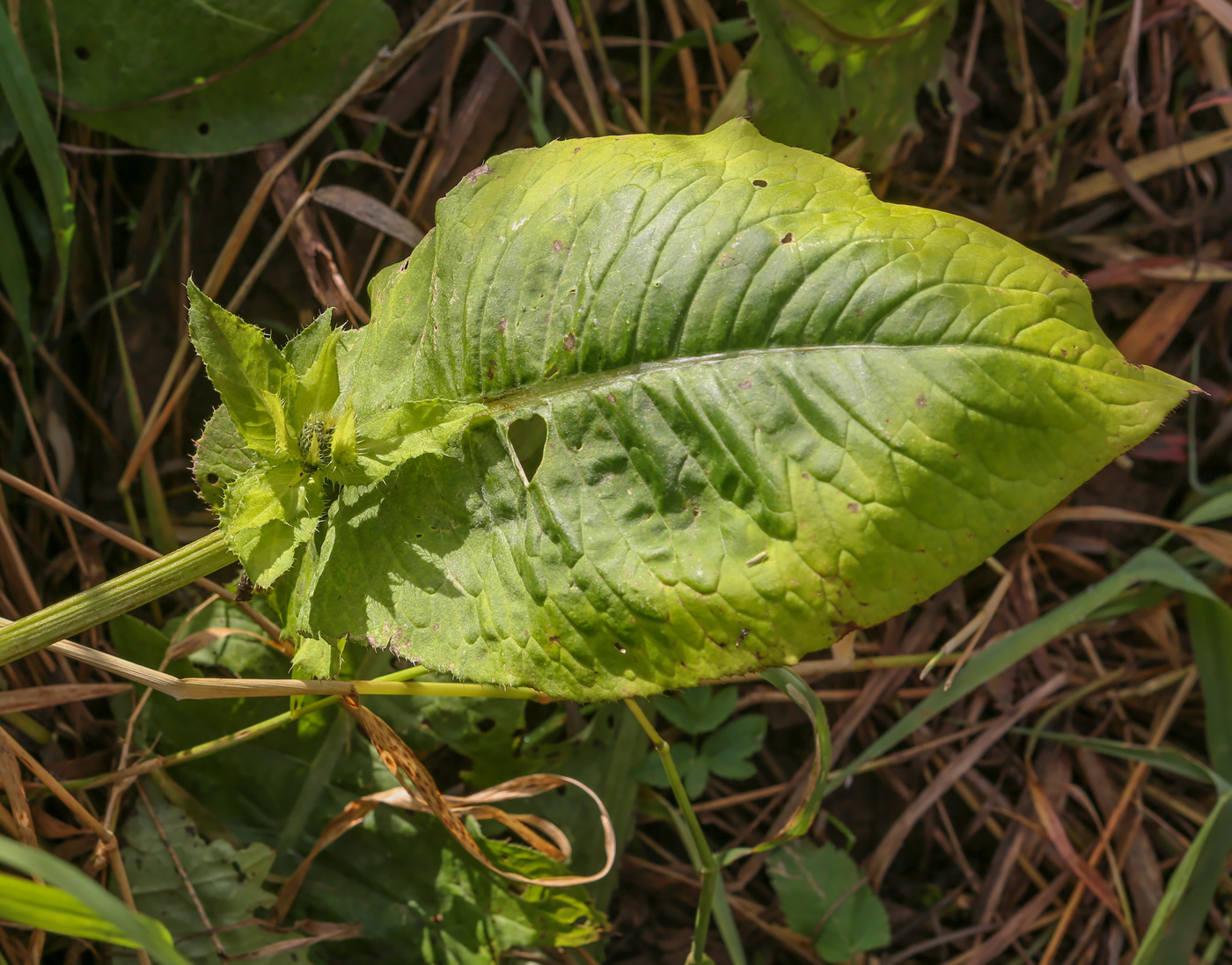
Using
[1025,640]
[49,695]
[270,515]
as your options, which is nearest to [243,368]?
[270,515]

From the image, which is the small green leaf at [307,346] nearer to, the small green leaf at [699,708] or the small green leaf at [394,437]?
the small green leaf at [394,437]

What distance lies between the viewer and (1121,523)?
2.35m

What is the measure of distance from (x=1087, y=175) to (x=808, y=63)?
0.99m

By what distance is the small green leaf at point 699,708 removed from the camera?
6.74 feet

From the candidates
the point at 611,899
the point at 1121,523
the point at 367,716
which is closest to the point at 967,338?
the point at 367,716

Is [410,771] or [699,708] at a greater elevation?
[410,771]

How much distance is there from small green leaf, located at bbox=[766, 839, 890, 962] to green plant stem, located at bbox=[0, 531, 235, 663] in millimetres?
1521

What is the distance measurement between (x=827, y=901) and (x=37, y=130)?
2477 millimetres

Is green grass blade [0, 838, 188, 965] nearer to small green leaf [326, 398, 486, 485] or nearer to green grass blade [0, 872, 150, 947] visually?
green grass blade [0, 872, 150, 947]

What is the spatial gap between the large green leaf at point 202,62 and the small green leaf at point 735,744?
1.78 meters

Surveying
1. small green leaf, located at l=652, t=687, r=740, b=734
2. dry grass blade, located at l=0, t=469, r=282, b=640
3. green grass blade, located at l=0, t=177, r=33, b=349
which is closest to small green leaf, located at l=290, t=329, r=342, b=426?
dry grass blade, located at l=0, t=469, r=282, b=640

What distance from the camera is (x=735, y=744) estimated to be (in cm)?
210

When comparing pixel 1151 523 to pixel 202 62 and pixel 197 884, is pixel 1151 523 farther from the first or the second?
pixel 202 62

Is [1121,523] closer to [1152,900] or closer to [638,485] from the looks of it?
[1152,900]
